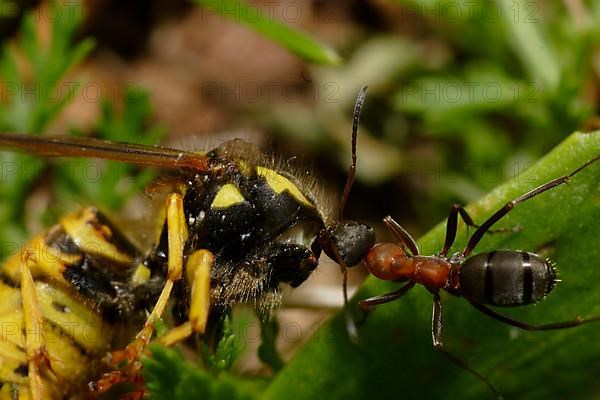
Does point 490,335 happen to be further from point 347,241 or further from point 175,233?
point 175,233

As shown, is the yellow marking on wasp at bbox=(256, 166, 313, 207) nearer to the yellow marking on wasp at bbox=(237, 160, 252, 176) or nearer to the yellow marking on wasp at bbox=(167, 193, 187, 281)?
the yellow marking on wasp at bbox=(237, 160, 252, 176)

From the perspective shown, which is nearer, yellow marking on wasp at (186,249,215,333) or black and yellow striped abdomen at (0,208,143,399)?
yellow marking on wasp at (186,249,215,333)

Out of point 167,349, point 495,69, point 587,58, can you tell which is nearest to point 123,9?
point 495,69

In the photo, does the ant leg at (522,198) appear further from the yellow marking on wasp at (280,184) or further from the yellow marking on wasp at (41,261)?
the yellow marking on wasp at (41,261)

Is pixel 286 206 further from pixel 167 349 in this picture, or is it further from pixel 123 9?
pixel 123 9

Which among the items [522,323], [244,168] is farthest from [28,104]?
[522,323]

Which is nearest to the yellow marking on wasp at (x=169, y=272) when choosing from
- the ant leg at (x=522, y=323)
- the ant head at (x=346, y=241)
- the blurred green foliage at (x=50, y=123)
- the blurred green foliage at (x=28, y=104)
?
the ant head at (x=346, y=241)

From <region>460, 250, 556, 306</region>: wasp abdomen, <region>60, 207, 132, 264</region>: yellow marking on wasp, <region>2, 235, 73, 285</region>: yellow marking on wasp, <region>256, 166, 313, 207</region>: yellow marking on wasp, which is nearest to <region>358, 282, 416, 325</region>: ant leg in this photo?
<region>460, 250, 556, 306</region>: wasp abdomen
